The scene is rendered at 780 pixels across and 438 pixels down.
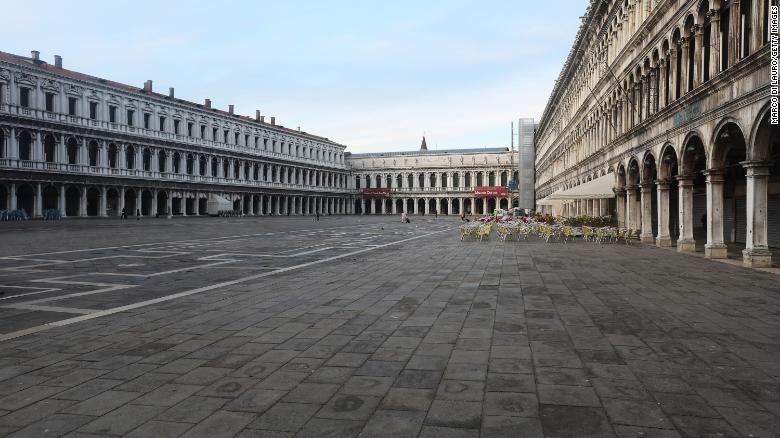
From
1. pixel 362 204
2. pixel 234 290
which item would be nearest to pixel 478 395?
pixel 234 290

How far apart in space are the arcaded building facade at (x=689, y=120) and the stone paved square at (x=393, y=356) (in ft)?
13.5

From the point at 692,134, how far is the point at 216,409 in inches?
637

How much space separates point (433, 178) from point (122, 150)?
6906 centimetres

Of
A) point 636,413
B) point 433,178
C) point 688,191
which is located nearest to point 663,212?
point 688,191

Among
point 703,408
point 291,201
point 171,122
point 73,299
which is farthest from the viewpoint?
point 291,201

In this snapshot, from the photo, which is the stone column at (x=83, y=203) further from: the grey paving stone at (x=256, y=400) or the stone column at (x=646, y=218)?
the grey paving stone at (x=256, y=400)

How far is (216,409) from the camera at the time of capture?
13.0ft

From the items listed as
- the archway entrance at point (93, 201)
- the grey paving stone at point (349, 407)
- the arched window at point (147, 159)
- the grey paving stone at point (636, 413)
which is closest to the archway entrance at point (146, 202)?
the arched window at point (147, 159)

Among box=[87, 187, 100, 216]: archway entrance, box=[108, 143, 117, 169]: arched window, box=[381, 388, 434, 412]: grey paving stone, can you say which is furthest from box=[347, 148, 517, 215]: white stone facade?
box=[381, 388, 434, 412]: grey paving stone

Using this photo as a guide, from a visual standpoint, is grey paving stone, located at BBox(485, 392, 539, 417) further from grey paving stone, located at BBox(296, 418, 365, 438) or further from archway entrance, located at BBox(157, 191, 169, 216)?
archway entrance, located at BBox(157, 191, 169, 216)

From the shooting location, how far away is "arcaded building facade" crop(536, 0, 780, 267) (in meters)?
12.6

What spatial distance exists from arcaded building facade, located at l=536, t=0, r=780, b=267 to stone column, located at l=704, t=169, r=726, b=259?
0.09 feet

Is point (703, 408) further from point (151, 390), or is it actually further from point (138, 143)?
point (138, 143)

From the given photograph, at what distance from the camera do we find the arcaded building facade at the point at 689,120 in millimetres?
12641
